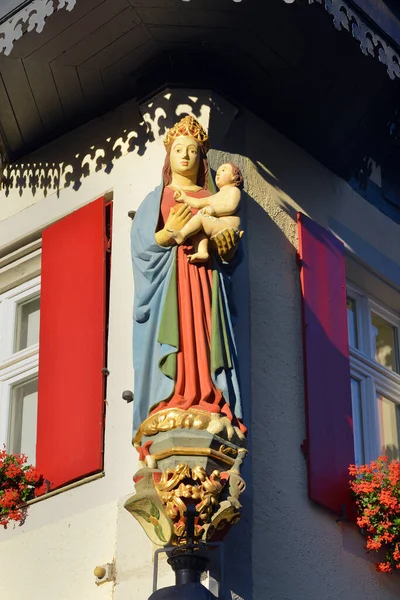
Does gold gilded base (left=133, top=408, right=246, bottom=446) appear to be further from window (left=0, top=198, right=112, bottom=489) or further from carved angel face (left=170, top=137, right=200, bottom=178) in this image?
carved angel face (left=170, top=137, right=200, bottom=178)

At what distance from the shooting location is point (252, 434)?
9664mm

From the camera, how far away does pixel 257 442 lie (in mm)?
9672

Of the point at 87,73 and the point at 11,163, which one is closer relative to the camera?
the point at 87,73

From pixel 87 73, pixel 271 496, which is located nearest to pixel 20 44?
pixel 87 73

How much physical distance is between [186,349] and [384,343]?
286 centimetres

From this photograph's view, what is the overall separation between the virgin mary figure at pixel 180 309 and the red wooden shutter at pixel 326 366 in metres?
0.87

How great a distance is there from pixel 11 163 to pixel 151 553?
3.23 metres

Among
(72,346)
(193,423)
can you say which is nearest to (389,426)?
(72,346)

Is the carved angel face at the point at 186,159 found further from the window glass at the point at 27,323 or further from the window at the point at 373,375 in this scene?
the window at the point at 373,375

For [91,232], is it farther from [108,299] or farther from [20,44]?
[20,44]

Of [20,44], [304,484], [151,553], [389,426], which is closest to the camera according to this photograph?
[151,553]

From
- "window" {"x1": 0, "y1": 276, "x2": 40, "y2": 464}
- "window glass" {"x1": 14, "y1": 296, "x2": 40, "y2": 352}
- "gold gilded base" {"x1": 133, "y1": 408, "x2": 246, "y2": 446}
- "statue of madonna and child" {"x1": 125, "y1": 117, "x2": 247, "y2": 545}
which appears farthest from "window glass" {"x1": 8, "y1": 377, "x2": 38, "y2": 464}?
"gold gilded base" {"x1": 133, "y1": 408, "x2": 246, "y2": 446}

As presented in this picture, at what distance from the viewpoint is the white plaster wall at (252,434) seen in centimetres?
937

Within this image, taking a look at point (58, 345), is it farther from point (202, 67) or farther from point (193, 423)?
point (202, 67)
